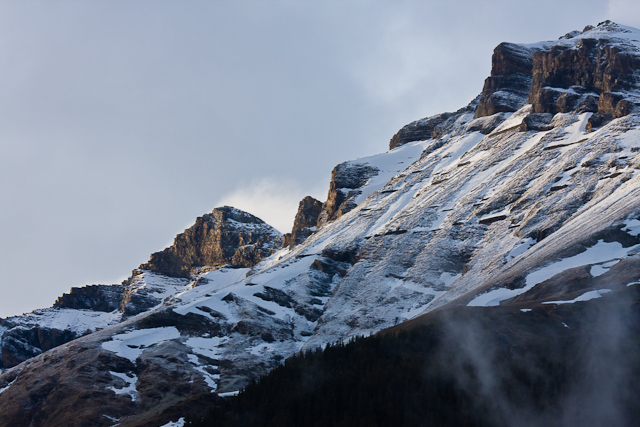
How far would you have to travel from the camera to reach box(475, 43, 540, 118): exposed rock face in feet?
553

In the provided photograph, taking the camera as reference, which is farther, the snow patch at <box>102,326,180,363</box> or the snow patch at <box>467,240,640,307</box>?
the snow patch at <box>102,326,180,363</box>

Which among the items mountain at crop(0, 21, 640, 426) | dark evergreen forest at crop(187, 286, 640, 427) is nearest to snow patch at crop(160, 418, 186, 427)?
mountain at crop(0, 21, 640, 426)

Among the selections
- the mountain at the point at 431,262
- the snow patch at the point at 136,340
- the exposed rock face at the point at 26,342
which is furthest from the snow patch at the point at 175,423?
the exposed rock face at the point at 26,342

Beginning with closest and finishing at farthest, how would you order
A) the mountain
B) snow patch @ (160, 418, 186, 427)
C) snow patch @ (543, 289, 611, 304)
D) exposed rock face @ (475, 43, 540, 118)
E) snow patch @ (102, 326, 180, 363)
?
snow patch @ (543, 289, 611, 304) < snow patch @ (160, 418, 186, 427) < the mountain < snow patch @ (102, 326, 180, 363) < exposed rock face @ (475, 43, 540, 118)

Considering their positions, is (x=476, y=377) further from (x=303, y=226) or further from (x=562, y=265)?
(x=303, y=226)

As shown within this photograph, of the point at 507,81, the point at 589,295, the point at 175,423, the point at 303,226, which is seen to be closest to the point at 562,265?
the point at 589,295

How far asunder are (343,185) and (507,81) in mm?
51575

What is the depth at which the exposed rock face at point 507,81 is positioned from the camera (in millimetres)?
168625

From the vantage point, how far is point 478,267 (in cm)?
9138

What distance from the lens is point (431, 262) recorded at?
101m

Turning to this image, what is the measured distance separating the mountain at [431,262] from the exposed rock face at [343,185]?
10.1 meters

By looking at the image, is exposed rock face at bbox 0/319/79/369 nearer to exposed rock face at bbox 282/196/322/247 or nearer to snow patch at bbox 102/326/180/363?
exposed rock face at bbox 282/196/322/247

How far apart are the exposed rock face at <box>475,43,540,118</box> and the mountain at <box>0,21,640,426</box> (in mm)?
9396

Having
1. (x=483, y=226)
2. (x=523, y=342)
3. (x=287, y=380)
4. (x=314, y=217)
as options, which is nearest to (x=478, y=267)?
(x=483, y=226)
